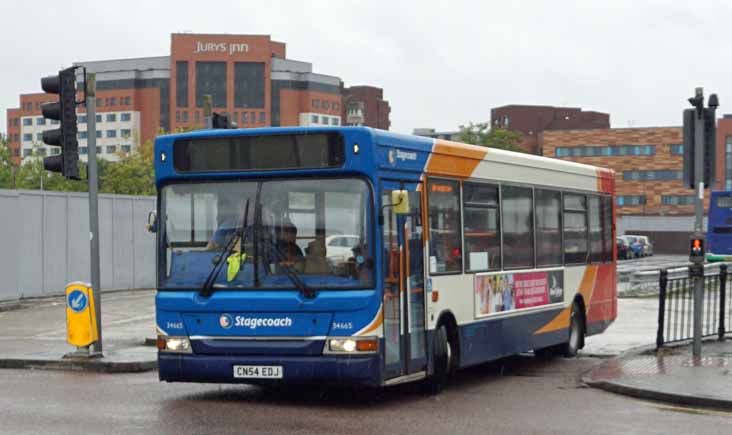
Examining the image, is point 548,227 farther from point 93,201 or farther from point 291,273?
point 93,201

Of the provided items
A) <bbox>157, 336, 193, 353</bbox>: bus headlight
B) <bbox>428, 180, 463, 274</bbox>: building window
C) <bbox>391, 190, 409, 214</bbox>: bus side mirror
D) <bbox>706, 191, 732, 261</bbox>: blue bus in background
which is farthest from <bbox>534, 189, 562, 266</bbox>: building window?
<bbox>706, 191, 732, 261</bbox>: blue bus in background

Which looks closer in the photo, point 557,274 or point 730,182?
point 557,274

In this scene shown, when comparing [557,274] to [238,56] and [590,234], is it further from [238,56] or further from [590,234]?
[238,56]

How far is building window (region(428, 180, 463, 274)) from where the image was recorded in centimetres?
1394

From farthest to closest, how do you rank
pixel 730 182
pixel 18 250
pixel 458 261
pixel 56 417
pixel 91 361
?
1. pixel 730 182
2. pixel 18 250
3. pixel 91 361
4. pixel 458 261
5. pixel 56 417

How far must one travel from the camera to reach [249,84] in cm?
16412

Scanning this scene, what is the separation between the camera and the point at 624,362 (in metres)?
17.2

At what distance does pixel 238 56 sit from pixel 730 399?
153297mm

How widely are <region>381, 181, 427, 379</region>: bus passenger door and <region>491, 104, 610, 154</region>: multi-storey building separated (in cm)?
14872

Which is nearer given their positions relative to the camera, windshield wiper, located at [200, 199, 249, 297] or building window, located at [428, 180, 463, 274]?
windshield wiper, located at [200, 199, 249, 297]

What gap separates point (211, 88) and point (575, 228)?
14683 centimetres

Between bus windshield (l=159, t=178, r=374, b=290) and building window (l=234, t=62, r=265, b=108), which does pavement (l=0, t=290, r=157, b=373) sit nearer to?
bus windshield (l=159, t=178, r=374, b=290)

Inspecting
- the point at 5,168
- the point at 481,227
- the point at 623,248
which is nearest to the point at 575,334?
the point at 481,227

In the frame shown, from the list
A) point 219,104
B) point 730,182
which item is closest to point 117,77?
point 219,104
